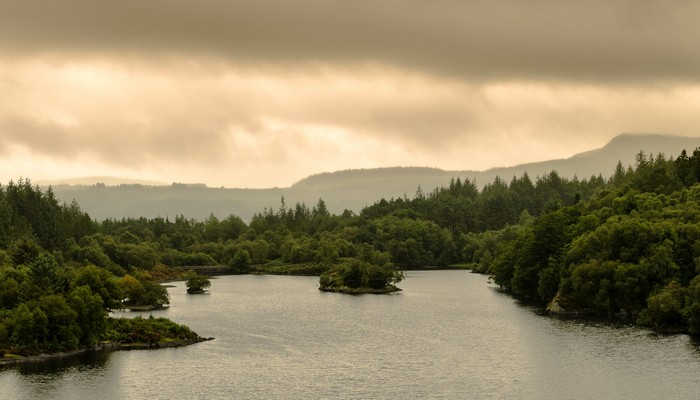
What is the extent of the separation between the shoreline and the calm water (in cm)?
240

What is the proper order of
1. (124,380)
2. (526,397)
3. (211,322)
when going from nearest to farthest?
(526,397) → (124,380) → (211,322)

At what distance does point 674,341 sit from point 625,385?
2933 cm

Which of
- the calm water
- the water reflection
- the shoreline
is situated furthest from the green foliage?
the water reflection

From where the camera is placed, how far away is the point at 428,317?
17088 cm

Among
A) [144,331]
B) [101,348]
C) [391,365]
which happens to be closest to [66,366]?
[101,348]

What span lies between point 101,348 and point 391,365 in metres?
40.7

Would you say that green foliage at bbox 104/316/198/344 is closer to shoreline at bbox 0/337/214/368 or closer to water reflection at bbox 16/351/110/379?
shoreline at bbox 0/337/214/368

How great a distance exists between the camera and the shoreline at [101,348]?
117 m

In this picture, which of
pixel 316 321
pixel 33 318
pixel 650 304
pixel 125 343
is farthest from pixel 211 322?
pixel 650 304

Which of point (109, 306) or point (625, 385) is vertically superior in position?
point (109, 306)

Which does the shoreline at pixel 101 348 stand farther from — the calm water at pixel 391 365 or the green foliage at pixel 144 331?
the calm water at pixel 391 365

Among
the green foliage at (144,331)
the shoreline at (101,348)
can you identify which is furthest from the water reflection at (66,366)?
the green foliage at (144,331)

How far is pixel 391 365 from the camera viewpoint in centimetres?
12062

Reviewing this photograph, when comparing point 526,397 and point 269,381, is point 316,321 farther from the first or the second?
point 526,397
